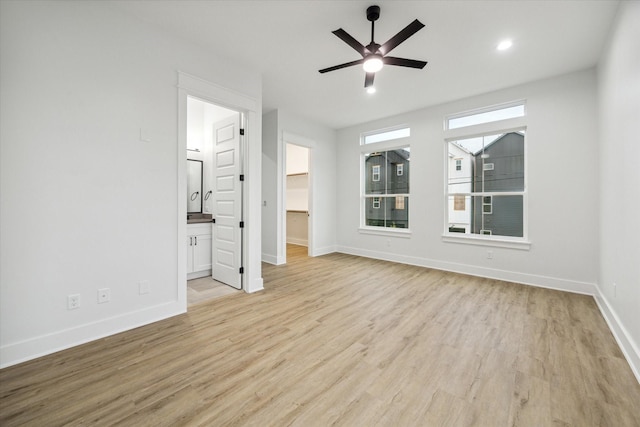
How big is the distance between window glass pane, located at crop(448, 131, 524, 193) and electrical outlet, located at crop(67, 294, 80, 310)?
16.8ft

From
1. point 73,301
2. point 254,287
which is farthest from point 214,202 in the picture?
point 73,301

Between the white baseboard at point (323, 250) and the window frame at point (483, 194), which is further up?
the window frame at point (483, 194)

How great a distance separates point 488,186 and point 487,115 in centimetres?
115

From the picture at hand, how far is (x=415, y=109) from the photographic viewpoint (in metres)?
4.92

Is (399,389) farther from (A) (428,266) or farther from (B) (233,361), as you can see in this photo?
(A) (428,266)

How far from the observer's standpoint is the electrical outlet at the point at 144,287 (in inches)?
99.4

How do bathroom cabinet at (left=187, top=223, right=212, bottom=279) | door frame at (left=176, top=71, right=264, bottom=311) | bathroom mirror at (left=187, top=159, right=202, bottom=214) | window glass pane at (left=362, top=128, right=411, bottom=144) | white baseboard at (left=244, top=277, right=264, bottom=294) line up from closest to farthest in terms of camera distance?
door frame at (left=176, top=71, right=264, bottom=311) → white baseboard at (left=244, top=277, right=264, bottom=294) → bathroom cabinet at (left=187, top=223, right=212, bottom=279) → bathroom mirror at (left=187, top=159, right=202, bottom=214) → window glass pane at (left=362, top=128, right=411, bottom=144)

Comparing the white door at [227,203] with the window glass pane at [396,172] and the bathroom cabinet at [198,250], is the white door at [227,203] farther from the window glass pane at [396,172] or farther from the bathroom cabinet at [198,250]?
the window glass pane at [396,172]

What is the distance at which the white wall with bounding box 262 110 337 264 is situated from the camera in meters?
5.05

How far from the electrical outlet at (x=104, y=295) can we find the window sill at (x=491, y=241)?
467 cm

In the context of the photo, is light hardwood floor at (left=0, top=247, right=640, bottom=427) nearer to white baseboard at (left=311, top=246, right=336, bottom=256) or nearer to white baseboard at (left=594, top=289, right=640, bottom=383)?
white baseboard at (left=594, top=289, right=640, bottom=383)

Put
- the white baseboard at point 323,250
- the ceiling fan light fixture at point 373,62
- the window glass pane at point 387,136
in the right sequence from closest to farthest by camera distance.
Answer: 1. the ceiling fan light fixture at point 373,62
2. the window glass pane at point 387,136
3. the white baseboard at point 323,250

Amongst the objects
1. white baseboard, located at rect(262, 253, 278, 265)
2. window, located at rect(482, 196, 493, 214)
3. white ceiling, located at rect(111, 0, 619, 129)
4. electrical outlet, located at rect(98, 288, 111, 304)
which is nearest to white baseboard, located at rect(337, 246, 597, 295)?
window, located at rect(482, 196, 493, 214)

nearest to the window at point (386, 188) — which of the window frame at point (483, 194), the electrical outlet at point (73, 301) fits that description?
the window frame at point (483, 194)
